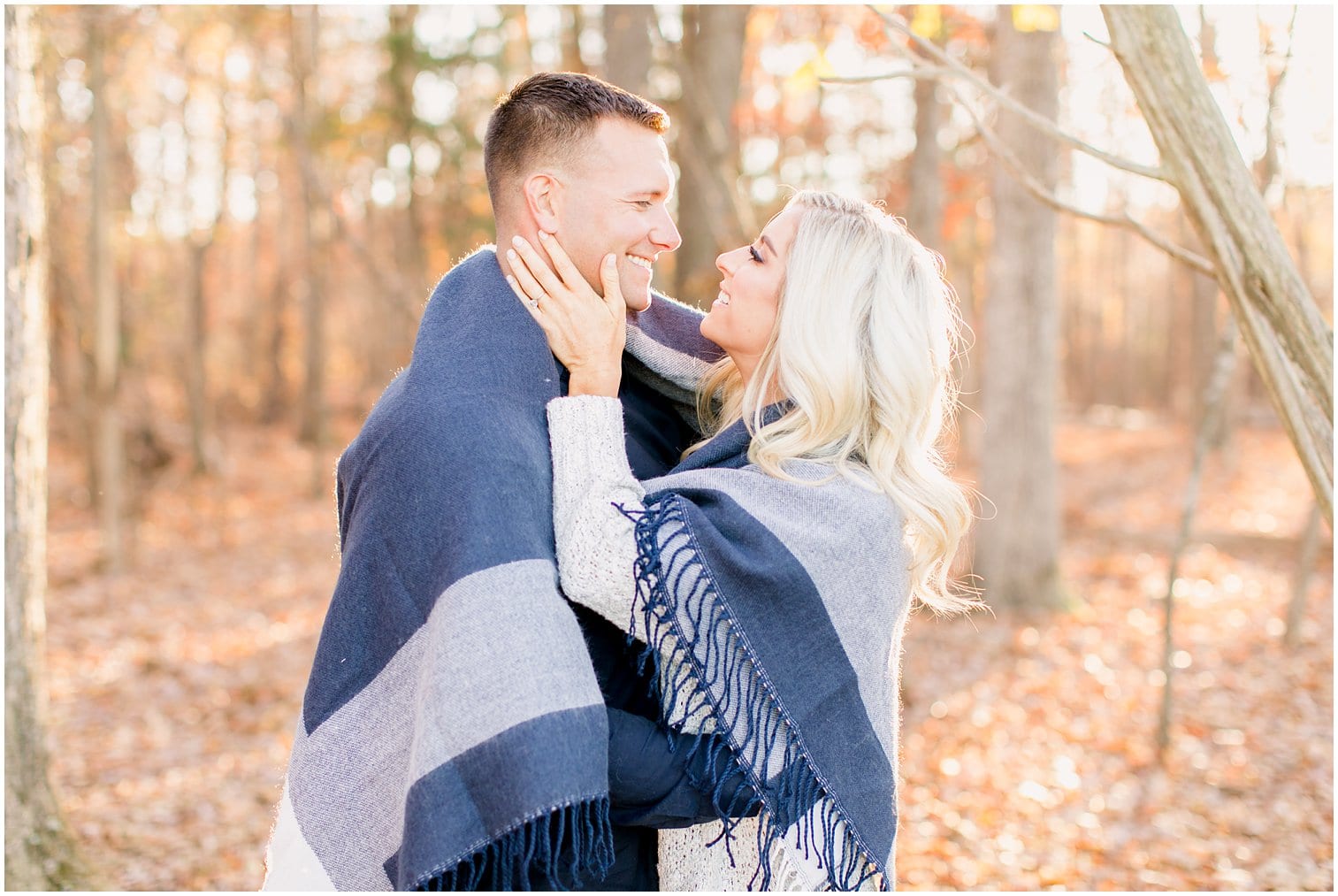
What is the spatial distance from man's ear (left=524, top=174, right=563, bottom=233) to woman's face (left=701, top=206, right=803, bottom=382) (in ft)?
1.36

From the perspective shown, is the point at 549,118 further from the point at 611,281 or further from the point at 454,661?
the point at 454,661

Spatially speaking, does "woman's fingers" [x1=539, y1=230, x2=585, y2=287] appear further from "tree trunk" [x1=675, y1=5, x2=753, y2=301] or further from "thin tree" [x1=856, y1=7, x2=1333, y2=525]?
"tree trunk" [x1=675, y1=5, x2=753, y2=301]

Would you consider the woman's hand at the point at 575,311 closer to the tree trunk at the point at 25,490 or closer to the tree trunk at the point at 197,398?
the tree trunk at the point at 25,490

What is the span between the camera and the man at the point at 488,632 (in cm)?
188

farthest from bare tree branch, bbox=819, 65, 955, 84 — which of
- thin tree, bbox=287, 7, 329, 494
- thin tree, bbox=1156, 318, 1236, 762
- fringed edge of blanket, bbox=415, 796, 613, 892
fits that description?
thin tree, bbox=287, 7, 329, 494

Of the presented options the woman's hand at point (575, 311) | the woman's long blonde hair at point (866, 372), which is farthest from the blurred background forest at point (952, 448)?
the woman's hand at point (575, 311)

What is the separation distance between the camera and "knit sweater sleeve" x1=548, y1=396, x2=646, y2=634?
6.50ft

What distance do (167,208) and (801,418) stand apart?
82.3 feet

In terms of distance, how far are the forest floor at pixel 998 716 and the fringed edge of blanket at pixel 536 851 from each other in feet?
9.26

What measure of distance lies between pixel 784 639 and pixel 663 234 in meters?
0.97

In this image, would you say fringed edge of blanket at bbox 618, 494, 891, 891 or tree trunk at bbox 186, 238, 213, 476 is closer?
fringed edge of blanket at bbox 618, 494, 891, 891

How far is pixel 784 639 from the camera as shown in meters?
2.07

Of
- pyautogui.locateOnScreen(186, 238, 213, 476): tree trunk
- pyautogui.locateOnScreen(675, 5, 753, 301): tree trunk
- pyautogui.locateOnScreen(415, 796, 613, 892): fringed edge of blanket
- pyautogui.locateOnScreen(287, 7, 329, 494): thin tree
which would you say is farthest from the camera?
pyautogui.locateOnScreen(186, 238, 213, 476): tree trunk

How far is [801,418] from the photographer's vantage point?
2.30 m
